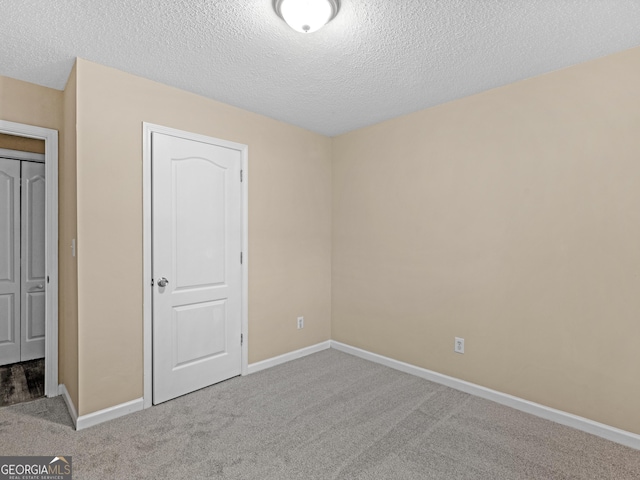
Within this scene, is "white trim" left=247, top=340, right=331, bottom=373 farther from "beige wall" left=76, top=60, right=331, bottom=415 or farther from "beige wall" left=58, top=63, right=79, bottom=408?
"beige wall" left=58, top=63, right=79, bottom=408

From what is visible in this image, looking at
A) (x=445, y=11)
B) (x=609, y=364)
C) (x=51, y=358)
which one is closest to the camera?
(x=445, y=11)

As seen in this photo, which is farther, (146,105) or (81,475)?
(146,105)

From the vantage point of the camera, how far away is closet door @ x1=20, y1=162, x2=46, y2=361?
140 inches

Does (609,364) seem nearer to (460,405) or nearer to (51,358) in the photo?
(460,405)

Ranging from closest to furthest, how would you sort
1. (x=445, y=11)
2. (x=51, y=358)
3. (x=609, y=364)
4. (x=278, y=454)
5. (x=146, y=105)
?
(x=445, y=11), (x=278, y=454), (x=609, y=364), (x=146, y=105), (x=51, y=358)

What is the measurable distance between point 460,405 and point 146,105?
326cm

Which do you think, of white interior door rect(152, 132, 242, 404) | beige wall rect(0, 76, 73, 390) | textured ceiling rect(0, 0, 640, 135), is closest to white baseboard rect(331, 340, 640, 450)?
white interior door rect(152, 132, 242, 404)

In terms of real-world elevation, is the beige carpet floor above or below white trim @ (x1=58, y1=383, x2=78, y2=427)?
below

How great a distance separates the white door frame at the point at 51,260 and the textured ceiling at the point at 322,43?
52 cm

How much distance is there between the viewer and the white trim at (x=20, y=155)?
11.1 ft

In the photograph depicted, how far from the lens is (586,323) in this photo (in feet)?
7.45

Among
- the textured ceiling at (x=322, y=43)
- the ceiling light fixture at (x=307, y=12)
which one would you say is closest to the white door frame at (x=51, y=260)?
the textured ceiling at (x=322, y=43)

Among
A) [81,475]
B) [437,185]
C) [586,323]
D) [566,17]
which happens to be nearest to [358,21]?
[566,17]

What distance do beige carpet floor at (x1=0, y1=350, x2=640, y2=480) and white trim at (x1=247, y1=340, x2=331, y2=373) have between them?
383mm
